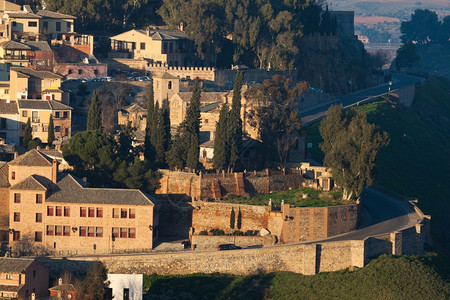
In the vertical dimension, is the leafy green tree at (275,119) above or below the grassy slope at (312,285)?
above

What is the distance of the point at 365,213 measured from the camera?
104125mm

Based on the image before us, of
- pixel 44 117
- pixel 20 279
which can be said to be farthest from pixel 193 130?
pixel 20 279

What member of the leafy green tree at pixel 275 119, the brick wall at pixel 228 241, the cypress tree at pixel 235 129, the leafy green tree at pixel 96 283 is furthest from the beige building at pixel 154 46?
the leafy green tree at pixel 96 283

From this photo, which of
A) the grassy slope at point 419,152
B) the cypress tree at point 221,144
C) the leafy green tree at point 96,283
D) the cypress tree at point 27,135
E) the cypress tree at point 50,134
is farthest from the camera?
the grassy slope at point 419,152

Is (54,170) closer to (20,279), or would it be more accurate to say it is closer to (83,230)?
(83,230)

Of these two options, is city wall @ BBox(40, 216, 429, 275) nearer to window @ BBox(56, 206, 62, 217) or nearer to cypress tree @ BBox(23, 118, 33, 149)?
window @ BBox(56, 206, 62, 217)

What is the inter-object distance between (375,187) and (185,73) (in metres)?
26.7

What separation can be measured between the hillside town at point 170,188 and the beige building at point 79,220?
0.09 m

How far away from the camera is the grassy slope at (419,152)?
124 meters

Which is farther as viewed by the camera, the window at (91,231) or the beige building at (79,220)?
the window at (91,231)

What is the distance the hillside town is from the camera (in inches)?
3632

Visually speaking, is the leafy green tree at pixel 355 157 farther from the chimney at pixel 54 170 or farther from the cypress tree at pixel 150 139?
the chimney at pixel 54 170

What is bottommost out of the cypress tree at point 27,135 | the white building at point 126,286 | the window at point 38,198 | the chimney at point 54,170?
the white building at point 126,286

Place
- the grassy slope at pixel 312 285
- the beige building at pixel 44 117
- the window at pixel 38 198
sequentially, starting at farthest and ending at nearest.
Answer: the beige building at pixel 44 117 < the window at pixel 38 198 < the grassy slope at pixel 312 285
